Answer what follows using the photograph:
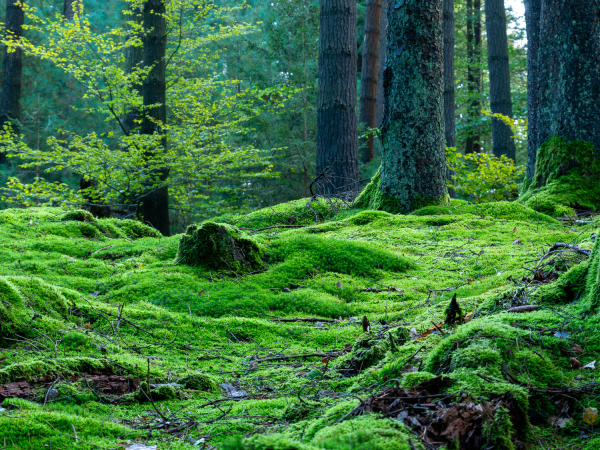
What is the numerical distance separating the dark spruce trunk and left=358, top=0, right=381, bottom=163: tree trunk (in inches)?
205

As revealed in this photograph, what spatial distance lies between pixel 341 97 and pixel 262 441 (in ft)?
30.3

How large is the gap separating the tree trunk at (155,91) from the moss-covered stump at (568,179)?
794cm

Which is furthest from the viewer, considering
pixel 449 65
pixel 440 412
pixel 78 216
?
pixel 449 65

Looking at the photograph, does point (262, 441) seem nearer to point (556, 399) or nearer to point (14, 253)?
point (556, 399)

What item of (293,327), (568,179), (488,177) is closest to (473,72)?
(488,177)

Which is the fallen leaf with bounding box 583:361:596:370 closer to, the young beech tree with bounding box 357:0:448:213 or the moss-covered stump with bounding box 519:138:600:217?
the moss-covered stump with bounding box 519:138:600:217

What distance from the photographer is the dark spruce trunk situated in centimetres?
2001

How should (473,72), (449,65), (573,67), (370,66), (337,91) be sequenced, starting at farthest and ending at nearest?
1. (473,72)
2. (370,66)
3. (449,65)
4. (337,91)
5. (573,67)

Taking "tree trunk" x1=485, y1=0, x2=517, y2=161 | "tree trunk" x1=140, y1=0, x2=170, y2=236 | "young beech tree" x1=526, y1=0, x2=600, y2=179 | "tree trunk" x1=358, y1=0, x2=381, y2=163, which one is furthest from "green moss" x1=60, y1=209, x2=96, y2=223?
"tree trunk" x1=485, y1=0, x2=517, y2=161

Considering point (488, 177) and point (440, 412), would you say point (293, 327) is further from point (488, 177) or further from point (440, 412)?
point (488, 177)

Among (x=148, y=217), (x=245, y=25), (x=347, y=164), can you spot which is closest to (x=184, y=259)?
(x=347, y=164)

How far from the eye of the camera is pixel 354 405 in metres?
1.80

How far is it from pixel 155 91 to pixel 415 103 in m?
7.10

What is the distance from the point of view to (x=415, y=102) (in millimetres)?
6836
